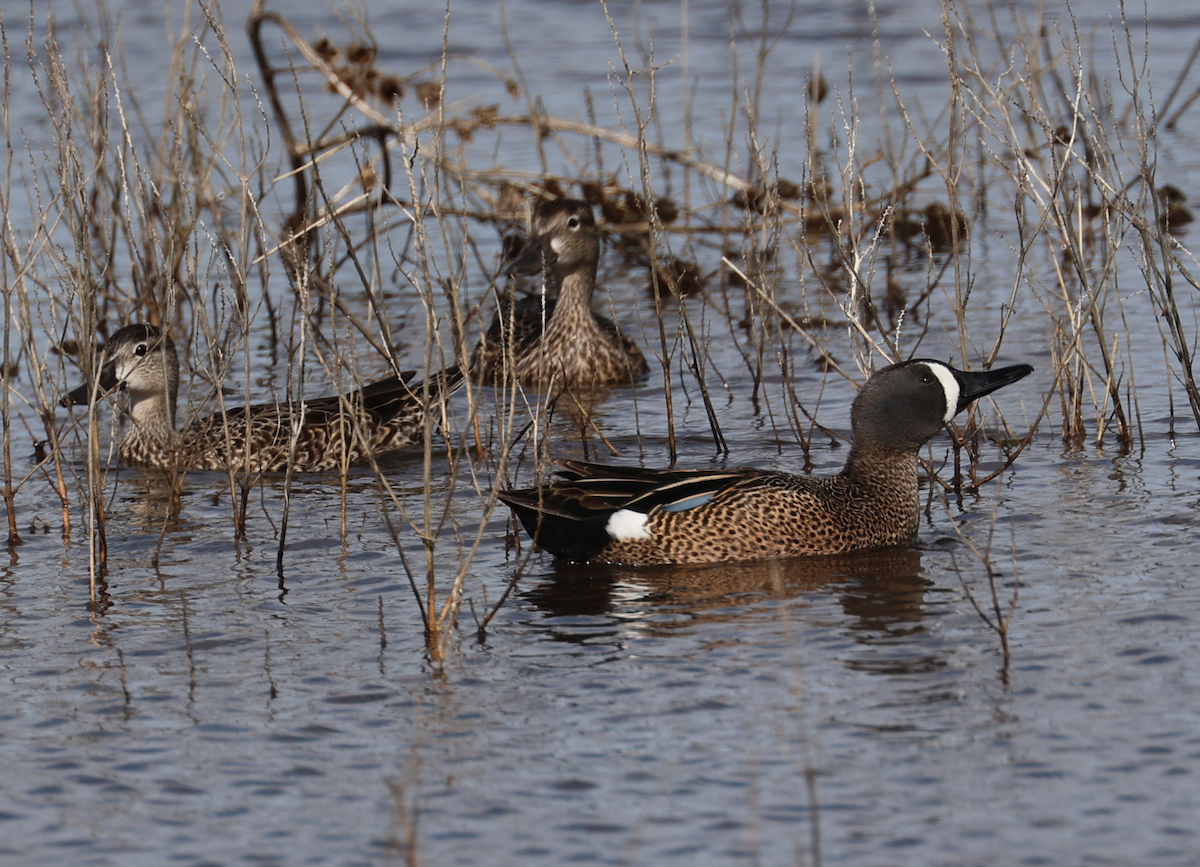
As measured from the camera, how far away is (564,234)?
1093 centimetres

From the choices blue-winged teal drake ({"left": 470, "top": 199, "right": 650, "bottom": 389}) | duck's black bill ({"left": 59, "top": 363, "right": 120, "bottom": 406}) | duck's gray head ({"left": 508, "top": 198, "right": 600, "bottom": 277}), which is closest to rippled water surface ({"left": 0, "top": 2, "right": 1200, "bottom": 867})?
duck's black bill ({"left": 59, "top": 363, "right": 120, "bottom": 406})

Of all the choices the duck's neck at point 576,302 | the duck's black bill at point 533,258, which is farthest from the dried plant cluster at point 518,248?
the duck's neck at point 576,302

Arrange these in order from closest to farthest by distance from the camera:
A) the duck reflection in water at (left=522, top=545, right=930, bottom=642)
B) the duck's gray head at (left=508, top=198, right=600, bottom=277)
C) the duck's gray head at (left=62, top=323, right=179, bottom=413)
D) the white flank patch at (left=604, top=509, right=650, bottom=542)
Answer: the duck reflection in water at (left=522, top=545, right=930, bottom=642) < the white flank patch at (left=604, top=509, right=650, bottom=542) < the duck's gray head at (left=62, top=323, right=179, bottom=413) < the duck's gray head at (left=508, top=198, right=600, bottom=277)

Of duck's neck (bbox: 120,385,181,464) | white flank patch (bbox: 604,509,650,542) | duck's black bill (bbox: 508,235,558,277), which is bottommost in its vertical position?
white flank patch (bbox: 604,509,650,542)

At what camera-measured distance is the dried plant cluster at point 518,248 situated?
6797mm

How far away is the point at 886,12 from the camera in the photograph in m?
21.9

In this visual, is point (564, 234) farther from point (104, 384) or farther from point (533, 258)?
point (104, 384)

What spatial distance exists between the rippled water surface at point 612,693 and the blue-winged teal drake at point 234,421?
1.12ft

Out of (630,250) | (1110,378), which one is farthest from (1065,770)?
(630,250)

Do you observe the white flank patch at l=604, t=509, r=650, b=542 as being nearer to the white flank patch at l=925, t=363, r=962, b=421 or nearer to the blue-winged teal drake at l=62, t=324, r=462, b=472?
the white flank patch at l=925, t=363, r=962, b=421

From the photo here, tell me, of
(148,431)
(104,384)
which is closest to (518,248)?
(148,431)

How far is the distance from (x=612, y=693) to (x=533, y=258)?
5646mm

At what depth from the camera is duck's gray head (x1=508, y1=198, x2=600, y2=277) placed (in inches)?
428

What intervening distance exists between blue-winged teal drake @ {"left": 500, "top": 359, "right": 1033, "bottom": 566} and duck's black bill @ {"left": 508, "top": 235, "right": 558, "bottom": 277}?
3753 mm
